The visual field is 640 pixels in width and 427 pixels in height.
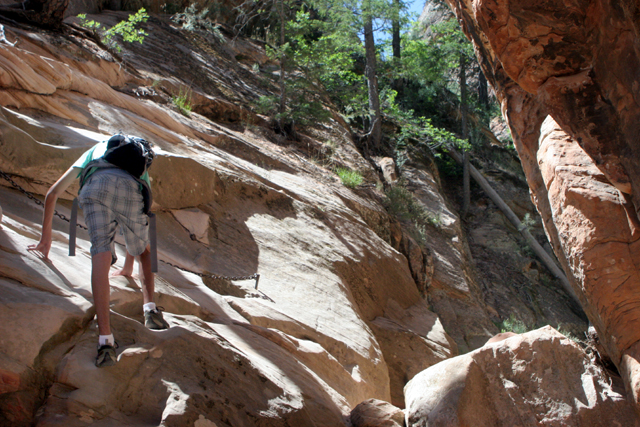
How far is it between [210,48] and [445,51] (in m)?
8.76

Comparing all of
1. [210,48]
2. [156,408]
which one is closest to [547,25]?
[156,408]

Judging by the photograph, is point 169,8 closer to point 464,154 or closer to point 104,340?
point 464,154

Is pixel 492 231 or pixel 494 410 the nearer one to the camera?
pixel 494 410

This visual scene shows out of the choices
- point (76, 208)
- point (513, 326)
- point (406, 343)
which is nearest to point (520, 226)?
point (513, 326)

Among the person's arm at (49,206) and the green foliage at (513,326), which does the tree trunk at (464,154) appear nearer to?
the green foliage at (513,326)

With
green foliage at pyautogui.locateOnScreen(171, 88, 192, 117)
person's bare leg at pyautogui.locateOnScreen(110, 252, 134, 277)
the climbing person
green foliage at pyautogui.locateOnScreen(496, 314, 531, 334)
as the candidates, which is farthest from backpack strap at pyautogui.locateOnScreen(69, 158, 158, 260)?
green foliage at pyautogui.locateOnScreen(496, 314, 531, 334)

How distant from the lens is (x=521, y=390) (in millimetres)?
4086

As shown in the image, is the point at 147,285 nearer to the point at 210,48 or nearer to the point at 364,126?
the point at 210,48

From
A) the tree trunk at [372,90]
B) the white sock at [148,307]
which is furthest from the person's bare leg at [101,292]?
the tree trunk at [372,90]

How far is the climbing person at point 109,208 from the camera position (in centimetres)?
301

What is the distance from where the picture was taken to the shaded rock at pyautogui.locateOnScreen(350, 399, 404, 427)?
12.4 ft

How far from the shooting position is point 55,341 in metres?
2.88

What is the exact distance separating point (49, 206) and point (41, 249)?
0.34m

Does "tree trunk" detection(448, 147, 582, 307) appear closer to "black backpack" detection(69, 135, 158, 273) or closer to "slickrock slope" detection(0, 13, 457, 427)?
"slickrock slope" detection(0, 13, 457, 427)
